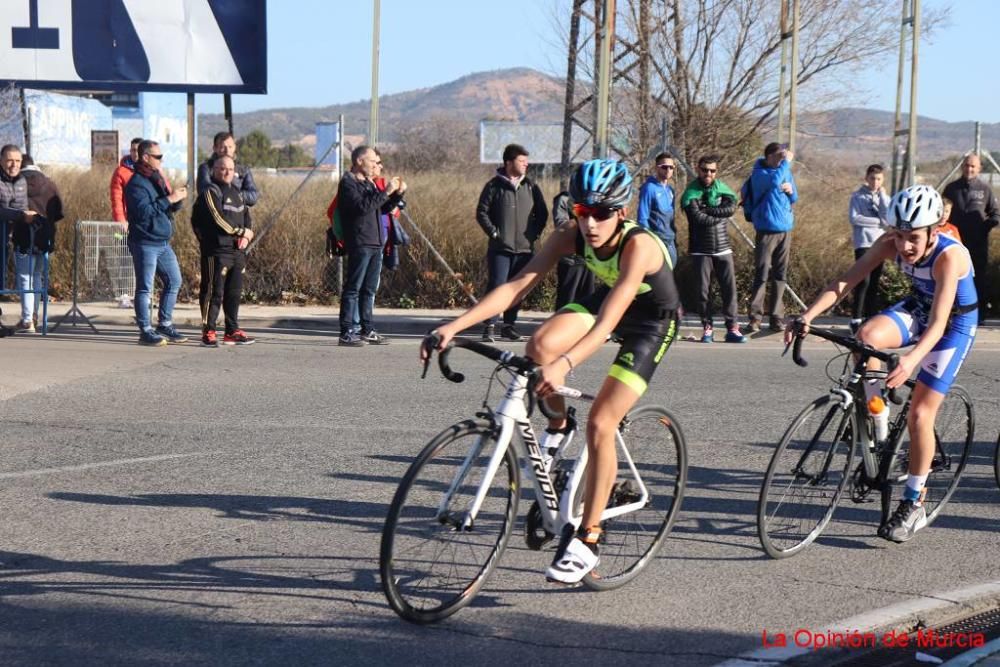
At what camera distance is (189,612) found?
203 inches

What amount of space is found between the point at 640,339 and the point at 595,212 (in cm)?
61

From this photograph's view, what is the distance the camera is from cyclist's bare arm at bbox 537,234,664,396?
16.7 ft

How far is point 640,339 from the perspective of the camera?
5.70 meters

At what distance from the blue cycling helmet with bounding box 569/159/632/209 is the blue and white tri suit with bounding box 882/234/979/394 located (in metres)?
1.79

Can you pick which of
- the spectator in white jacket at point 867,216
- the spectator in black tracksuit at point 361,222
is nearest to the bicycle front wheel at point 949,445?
the spectator in black tracksuit at point 361,222

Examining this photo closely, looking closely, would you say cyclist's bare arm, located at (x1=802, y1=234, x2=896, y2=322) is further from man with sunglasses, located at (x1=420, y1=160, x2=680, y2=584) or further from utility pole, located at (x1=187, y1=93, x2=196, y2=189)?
utility pole, located at (x1=187, y1=93, x2=196, y2=189)

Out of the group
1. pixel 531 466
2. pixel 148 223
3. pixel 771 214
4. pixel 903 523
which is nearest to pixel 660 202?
pixel 771 214

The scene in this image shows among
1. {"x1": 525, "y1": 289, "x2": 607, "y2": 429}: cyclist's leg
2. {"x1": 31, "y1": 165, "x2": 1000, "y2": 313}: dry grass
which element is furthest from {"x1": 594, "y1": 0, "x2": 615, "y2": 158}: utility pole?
{"x1": 525, "y1": 289, "x2": 607, "y2": 429}: cyclist's leg

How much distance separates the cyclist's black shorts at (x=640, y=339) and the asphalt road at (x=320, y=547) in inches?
36.2

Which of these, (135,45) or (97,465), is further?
(135,45)

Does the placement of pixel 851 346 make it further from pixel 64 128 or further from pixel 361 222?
pixel 64 128

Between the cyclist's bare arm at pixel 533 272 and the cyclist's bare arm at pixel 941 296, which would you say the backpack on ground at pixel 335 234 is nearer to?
the cyclist's bare arm at pixel 533 272

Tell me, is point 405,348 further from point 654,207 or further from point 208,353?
point 654,207

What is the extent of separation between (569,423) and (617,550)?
64 centimetres
